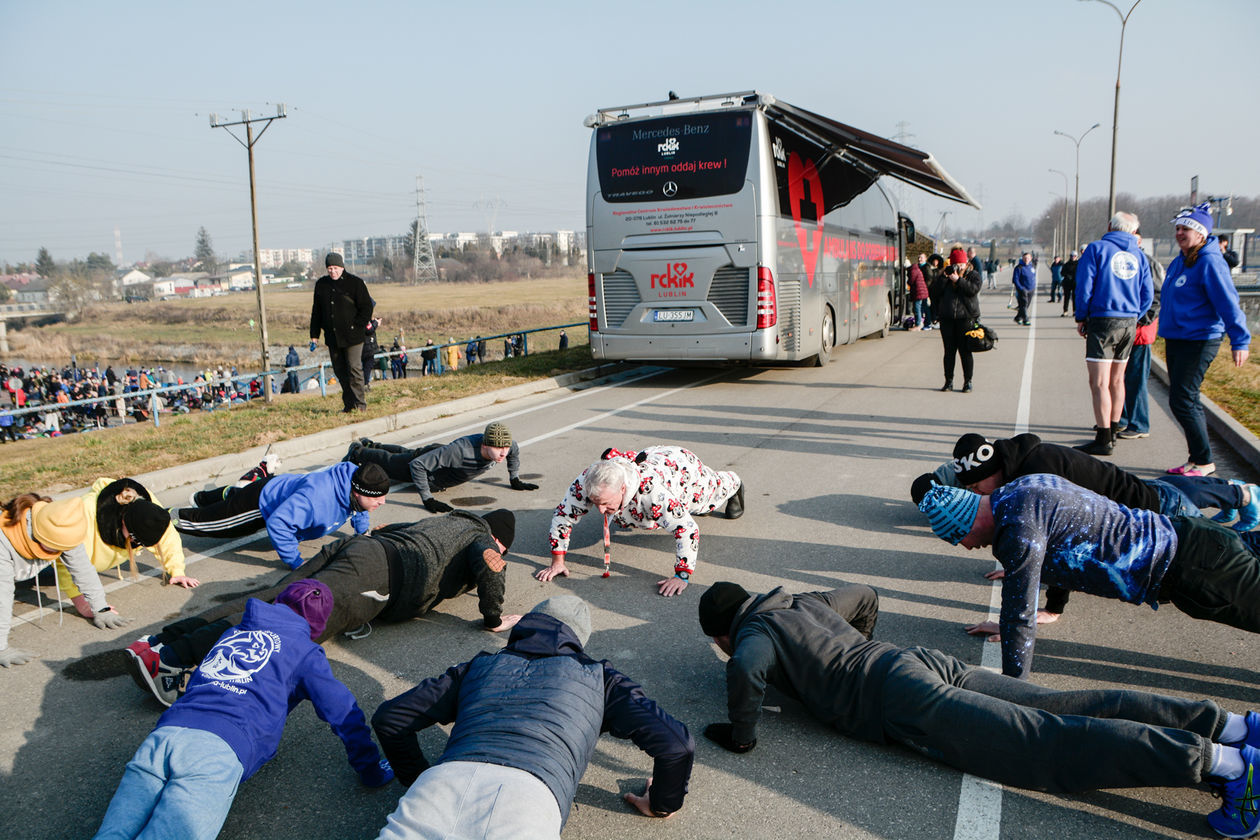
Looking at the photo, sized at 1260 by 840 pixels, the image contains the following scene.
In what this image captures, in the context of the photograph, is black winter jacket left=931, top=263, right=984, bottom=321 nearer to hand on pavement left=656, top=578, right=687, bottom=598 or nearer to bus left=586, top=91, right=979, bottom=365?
bus left=586, top=91, right=979, bottom=365

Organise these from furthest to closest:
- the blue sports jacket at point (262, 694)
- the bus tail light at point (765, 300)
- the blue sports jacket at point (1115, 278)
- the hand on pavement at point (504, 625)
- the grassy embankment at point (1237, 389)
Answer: the bus tail light at point (765, 300) < the grassy embankment at point (1237, 389) < the blue sports jacket at point (1115, 278) < the hand on pavement at point (504, 625) < the blue sports jacket at point (262, 694)

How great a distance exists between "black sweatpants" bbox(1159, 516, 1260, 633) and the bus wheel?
10.7 m

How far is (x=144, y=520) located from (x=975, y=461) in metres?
4.87

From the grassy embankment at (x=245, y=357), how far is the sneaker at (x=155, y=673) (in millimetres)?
4144

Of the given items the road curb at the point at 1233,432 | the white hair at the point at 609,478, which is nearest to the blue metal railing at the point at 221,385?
the white hair at the point at 609,478

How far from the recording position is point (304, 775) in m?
3.27

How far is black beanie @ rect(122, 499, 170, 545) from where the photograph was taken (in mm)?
4742

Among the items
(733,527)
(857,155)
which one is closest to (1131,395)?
(733,527)

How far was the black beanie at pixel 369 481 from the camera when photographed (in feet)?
17.1

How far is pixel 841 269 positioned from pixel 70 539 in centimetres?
1319

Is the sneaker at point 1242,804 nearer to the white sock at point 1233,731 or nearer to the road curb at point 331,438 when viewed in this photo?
the white sock at point 1233,731

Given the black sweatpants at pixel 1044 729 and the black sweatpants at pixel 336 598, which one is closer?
the black sweatpants at pixel 1044 729

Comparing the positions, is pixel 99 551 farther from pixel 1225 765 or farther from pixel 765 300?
pixel 765 300

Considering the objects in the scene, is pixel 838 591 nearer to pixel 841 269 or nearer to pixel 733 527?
pixel 733 527
